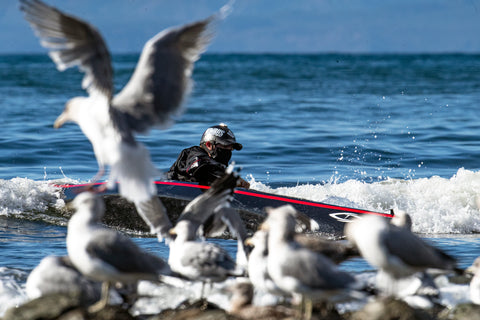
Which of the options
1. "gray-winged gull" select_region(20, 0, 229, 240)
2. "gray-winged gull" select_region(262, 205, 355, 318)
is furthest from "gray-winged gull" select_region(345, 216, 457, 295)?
"gray-winged gull" select_region(20, 0, 229, 240)

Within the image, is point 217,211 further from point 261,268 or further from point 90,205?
point 90,205

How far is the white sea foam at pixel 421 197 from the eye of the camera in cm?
1045

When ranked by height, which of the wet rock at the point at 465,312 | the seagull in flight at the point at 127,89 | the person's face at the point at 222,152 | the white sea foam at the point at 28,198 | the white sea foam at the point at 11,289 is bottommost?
the white sea foam at the point at 28,198

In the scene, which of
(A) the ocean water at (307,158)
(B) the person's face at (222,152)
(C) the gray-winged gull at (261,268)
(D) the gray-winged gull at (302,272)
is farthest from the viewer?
(A) the ocean water at (307,158)

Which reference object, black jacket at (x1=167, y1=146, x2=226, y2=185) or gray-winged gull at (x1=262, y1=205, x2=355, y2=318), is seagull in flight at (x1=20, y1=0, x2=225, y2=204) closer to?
gray-winged gull at (x1=262, y1=205, x2=355, y2=318)

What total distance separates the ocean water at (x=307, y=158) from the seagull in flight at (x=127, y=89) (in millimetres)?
820

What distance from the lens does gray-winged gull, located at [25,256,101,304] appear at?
5.45 metres

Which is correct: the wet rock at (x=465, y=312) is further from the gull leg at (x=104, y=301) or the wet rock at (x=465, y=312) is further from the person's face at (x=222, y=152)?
the person's face at (x=222, y=152)

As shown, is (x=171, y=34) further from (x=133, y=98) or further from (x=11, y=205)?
(x=11, y=205)

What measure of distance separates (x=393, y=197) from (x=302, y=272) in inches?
286

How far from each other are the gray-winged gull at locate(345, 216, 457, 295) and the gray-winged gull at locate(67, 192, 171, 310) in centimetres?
149

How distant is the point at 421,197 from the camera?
39.4 feet

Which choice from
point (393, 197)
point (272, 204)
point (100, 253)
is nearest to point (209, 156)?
point (272, 204)

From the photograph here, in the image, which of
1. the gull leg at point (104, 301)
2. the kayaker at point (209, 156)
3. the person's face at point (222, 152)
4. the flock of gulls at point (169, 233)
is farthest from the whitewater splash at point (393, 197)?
the gull leg at point (104, 301)
